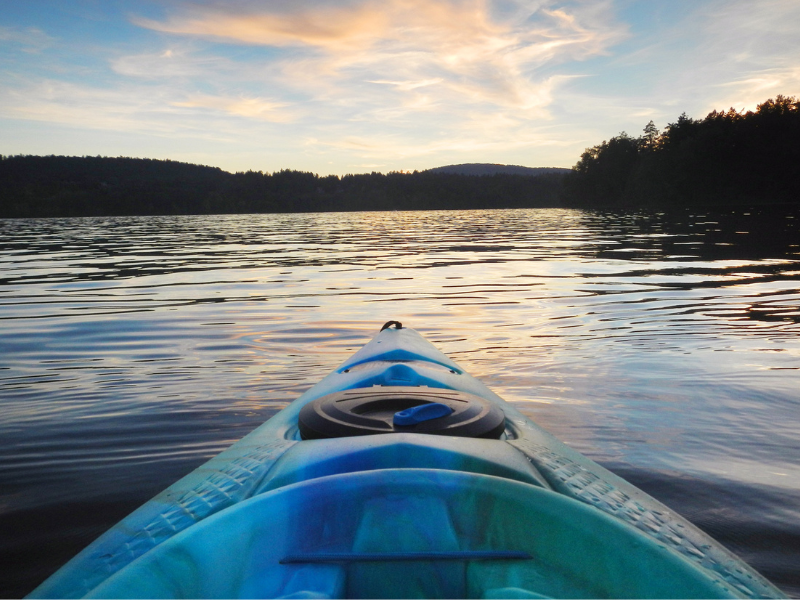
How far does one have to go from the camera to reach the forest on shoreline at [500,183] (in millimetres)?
56219

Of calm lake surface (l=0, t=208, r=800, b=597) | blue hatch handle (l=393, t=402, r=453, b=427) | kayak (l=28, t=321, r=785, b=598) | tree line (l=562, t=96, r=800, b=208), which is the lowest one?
calm lake surface (l=0, t=208, r=800, b=597)

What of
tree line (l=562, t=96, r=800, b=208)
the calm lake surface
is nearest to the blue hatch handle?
the calm lake surface

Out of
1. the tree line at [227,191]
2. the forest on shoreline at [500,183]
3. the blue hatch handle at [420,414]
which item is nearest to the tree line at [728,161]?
the forest on shoreline at [500,183]

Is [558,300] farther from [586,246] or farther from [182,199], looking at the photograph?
[182,199]

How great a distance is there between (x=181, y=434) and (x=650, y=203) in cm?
7194

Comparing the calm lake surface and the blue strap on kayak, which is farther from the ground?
the blue strap on kayak

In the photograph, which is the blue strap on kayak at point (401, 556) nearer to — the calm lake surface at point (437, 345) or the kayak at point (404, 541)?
the kayak at point (404, 541)

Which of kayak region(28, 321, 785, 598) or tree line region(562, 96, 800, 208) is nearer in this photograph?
kayak region(28, 321, 785, 598)

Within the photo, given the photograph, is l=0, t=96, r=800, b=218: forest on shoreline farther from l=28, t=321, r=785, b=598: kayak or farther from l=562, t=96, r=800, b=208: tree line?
l=28, t=321, r=785, b=598: kayak

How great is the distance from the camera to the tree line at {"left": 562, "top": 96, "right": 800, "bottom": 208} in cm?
5491

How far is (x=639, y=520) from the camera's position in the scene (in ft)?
4.92

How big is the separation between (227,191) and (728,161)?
73822mm

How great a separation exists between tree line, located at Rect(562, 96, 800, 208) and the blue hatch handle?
65.3 meters

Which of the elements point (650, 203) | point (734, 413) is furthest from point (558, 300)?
point (650, 203)
